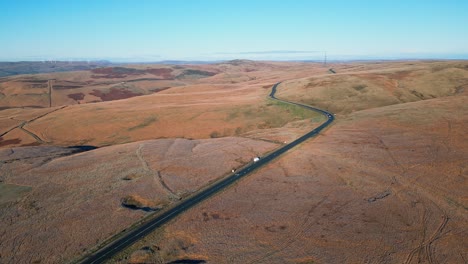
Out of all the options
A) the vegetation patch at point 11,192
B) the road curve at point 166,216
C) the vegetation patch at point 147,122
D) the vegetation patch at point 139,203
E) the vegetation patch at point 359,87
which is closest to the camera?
the road curve at point 166,216

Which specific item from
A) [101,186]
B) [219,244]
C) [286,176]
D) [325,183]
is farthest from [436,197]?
[101,186]

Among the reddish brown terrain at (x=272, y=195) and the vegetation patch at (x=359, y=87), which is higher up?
the vegetation patch at (x=359, y=87)

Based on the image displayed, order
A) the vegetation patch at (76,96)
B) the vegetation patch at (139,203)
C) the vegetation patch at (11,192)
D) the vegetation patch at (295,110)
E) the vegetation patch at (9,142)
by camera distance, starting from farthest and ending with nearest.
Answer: the vegetation patch at (76,96)
the vegetation patch at (295,110)
the vegetation patch at (9,142)
the vegetation patch at (11,192)
the vegetation patch at (139,203)

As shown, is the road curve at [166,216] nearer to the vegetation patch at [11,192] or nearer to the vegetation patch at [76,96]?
the vegetation patch at [11,192]

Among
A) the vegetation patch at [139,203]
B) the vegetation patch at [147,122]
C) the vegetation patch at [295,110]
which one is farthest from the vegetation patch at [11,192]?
the vegetation patch at [295,110]

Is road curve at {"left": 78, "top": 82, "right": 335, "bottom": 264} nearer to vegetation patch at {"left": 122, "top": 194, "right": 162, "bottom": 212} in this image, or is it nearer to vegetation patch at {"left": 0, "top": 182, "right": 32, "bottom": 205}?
vegetation patch at {"left": 122, "top": 194, "right": 162, "bottom": 212}

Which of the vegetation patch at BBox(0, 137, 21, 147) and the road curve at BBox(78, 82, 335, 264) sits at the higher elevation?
the road curve at BBox(78, 82, 335, 264)

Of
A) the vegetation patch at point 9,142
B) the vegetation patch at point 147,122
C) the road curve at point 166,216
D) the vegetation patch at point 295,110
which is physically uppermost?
the vegetation patch at point 295,110

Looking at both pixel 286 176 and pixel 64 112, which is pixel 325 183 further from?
pixel 64 112

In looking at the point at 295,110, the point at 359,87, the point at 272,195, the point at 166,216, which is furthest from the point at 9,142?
the point at 359,87

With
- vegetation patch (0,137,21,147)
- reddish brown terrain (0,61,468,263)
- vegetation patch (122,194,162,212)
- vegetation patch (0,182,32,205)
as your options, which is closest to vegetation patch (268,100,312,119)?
reddish brown terrain (0,61,468,263)

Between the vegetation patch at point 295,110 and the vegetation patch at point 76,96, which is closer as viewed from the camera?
the vegetation patch at point 295,110
